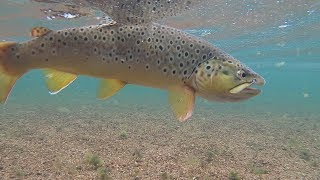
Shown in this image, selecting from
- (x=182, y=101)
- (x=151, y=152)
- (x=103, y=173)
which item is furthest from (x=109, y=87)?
(x=151, y=152)

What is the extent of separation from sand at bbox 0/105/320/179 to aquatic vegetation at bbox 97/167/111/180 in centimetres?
8

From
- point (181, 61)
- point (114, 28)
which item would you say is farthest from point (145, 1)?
point (181, 61)

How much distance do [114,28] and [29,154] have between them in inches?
264

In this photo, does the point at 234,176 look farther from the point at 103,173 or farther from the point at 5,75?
the point at 5,75

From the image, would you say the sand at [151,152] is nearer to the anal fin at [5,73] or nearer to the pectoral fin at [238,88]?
the anal fin at [5,73]

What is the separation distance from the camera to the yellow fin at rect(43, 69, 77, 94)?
4.24 m

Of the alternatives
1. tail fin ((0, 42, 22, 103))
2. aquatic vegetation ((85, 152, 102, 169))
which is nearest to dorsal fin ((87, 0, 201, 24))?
tail fin ((0, 42, 22, 103))

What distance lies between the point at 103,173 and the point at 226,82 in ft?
15.2

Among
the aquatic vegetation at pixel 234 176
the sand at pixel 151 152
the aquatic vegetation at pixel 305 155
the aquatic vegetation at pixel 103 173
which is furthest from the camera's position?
the aquatic vegetation at pixel 305 155

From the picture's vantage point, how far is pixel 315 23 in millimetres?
25750

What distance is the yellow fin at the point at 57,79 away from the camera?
4.24m

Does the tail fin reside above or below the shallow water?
above

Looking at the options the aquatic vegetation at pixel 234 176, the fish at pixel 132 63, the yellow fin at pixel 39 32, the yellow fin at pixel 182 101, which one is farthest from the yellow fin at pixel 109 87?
the aquatic vegetation at pixel 234 176

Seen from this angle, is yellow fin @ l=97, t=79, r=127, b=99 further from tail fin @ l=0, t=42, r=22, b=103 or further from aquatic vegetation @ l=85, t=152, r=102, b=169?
aquatic vegetation @ l=85, t=152, r=102, b=169
